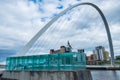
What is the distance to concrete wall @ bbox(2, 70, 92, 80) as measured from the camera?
15.1 meters

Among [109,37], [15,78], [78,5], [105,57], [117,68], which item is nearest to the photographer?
[15,78]

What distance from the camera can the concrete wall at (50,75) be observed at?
1515 centimetres

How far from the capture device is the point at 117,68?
61.3 meters

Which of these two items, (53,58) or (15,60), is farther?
(15,60)

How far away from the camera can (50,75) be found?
1652cm

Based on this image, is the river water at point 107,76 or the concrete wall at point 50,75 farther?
the river water at point 107,76

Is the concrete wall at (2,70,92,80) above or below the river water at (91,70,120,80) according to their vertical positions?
above

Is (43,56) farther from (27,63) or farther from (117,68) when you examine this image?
(117,68)

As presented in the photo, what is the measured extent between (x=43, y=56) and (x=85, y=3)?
28.5m

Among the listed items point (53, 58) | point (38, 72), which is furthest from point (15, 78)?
point (53, 58)

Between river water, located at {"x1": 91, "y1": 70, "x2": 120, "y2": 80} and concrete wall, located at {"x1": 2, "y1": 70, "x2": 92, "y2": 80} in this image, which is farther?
river water, located at {"x1": 91, "y1": 70, "x2": 120, "y2": 80}

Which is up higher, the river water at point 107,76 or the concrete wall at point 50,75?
the concrete wall at point 50,75

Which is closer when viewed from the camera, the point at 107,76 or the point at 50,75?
the point at 50,75

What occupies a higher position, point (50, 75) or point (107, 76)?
point (50, 75)
